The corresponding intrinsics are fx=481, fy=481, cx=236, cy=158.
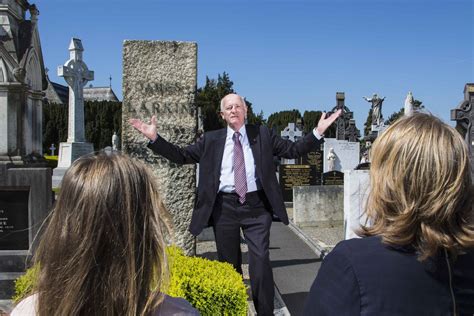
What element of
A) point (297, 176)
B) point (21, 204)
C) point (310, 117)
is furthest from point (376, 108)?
point (310, 117)

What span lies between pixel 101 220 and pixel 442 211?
0.93 meters

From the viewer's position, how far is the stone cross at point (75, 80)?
1906 centimetres

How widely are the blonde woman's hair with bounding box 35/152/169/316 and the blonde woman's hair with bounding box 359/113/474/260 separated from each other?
680mm

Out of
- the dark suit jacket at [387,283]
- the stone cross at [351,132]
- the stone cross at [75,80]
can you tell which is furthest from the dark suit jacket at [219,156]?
the stone cross at [351,132]

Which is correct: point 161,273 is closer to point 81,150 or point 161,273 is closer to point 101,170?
point 101,170

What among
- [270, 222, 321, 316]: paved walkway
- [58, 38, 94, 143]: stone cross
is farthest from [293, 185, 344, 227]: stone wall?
[58, 38, 94, 143]: stone cross

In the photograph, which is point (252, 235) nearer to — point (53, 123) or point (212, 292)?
point (212, 292)

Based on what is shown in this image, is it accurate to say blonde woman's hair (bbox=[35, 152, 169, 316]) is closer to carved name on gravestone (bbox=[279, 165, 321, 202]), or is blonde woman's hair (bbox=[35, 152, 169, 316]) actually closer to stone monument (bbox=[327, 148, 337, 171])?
carved name on gravestone (bbox=[279, 165, 321, 202])

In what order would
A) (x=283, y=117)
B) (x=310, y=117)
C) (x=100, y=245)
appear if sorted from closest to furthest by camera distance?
(x=100, y=245) → (x=310, y=117) → (x=283, y=117)

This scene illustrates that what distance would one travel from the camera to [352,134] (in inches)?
891

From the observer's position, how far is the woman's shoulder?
130cm

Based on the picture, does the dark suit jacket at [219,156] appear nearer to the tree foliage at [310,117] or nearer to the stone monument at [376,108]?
the stone monument at [376,108]

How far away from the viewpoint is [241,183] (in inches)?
152

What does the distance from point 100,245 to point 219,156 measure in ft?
8.90
